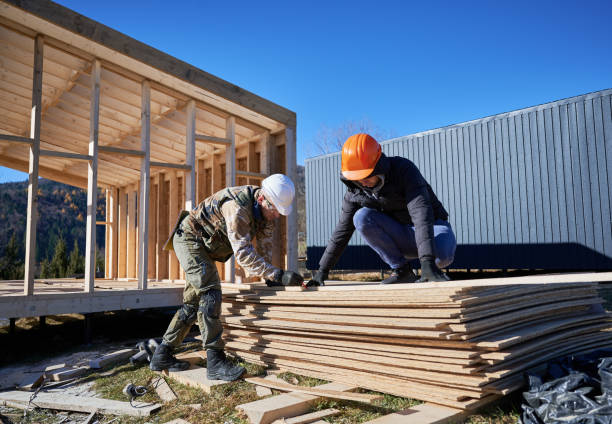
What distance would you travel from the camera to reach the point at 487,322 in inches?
113

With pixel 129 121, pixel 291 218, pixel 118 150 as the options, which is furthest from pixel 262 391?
pixel 129 121

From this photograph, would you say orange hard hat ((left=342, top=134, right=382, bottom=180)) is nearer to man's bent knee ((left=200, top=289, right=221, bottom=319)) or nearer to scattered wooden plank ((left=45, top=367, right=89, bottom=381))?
man's bent knee ((left=200, top=289, right=221, bottom=319))

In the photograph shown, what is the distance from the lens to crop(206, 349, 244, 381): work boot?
374cm

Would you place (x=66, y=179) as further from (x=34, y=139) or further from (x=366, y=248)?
(x=366, y=248)

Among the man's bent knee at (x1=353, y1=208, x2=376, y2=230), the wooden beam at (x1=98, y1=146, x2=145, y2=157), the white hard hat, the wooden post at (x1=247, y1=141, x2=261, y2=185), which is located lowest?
the man's bent knee at (x1=353, y1=208, x2=376, y2=230)

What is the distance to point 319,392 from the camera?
315 cm

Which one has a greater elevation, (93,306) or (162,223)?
(162,223)

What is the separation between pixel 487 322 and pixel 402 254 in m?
1.74

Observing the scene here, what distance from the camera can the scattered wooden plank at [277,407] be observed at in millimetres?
2768

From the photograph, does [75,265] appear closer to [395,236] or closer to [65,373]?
[65,373]

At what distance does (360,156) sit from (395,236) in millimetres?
1089

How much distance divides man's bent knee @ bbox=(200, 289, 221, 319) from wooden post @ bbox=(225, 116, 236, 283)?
3.10 meters

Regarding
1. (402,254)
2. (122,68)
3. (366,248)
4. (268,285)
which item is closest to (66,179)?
(122,68)

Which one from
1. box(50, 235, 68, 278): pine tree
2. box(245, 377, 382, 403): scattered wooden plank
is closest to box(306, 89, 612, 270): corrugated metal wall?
box(245, 377, 382, 403): scattered wooden plank
